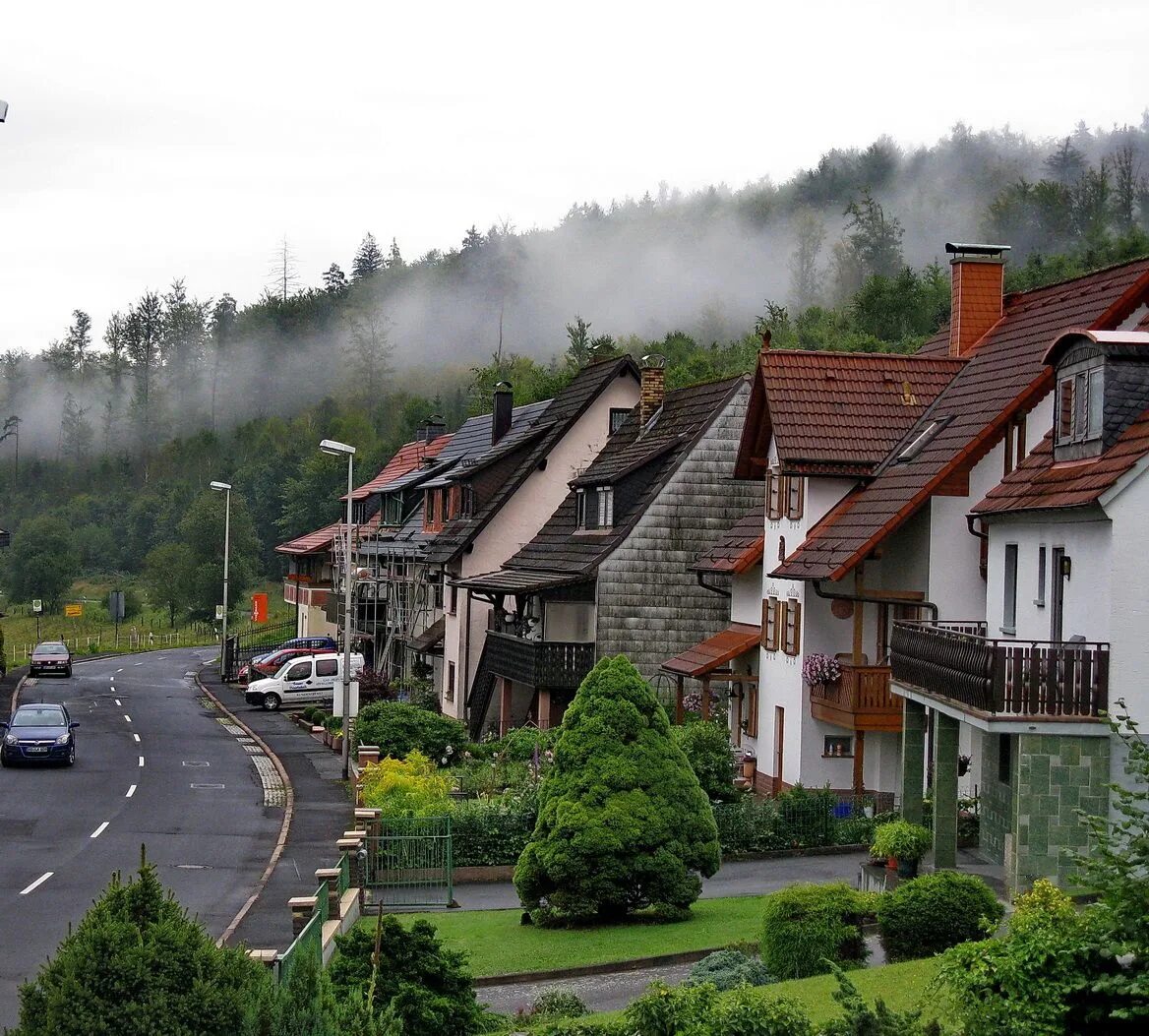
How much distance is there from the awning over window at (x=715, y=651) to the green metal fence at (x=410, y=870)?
10490 mm

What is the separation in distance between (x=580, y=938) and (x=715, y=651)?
1560cm

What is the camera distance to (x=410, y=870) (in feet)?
87.6

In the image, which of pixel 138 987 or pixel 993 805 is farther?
pixel 993 805

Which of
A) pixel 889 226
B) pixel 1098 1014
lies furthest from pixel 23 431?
pixel 1098 1014

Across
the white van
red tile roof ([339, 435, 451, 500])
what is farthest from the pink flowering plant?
red tile roof ([339, 435, 451, 500])

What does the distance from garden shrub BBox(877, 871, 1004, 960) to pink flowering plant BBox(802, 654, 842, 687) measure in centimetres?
1322

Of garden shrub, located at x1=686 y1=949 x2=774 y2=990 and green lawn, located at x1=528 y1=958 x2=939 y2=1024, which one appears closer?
green lawn, located at x1=528 y1=958 x2=939 y2=1024

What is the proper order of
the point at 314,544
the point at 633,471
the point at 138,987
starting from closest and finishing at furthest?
1. the point at 138,987
2. the point at 633,471
3. the point at 314,544

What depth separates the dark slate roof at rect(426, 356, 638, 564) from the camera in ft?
162

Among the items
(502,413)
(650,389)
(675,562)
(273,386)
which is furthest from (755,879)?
(273,386)

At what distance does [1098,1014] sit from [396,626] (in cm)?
5126

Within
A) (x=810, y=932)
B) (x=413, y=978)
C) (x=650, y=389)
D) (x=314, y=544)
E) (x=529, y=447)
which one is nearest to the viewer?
(x=413, y=978)

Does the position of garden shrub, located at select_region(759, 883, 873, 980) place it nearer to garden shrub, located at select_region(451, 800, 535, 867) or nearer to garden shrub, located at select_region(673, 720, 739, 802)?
garden shrub, located at select_region(451, 800, 535, 867)

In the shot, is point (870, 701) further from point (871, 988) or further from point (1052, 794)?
point (871, 988)
